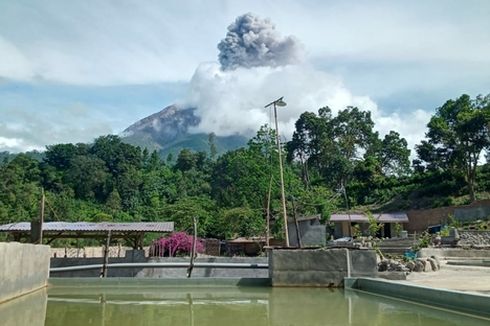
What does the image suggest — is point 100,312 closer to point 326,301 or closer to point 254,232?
point 326,301

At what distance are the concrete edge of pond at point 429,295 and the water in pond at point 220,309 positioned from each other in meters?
0.17

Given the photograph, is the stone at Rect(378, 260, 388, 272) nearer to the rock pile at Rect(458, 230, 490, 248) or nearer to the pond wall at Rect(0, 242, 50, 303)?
the pond wall at Rect(0, 242, 50, 303)

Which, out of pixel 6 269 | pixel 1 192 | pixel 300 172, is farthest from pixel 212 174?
pixel 6 269

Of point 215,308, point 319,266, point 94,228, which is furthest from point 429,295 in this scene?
point 94,228

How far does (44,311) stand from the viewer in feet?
23.1

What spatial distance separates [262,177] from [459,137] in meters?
15.2

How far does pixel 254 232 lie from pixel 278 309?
21890 mm

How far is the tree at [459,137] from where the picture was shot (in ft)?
116

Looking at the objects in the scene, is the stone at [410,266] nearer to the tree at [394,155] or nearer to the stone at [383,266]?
the stone at [383,266]

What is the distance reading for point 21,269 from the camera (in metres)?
8.58

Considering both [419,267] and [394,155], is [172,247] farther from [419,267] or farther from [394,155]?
[394,155]

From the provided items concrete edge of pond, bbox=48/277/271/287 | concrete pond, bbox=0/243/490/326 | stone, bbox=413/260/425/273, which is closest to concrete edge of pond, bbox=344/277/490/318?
concrete pond, bbox=0/243/490/326

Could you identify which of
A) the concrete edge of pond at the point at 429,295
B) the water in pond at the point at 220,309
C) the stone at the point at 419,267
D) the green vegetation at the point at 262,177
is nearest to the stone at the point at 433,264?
the stone at the point at 419,267

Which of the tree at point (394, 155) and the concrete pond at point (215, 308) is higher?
the tree at point (394, 155)
